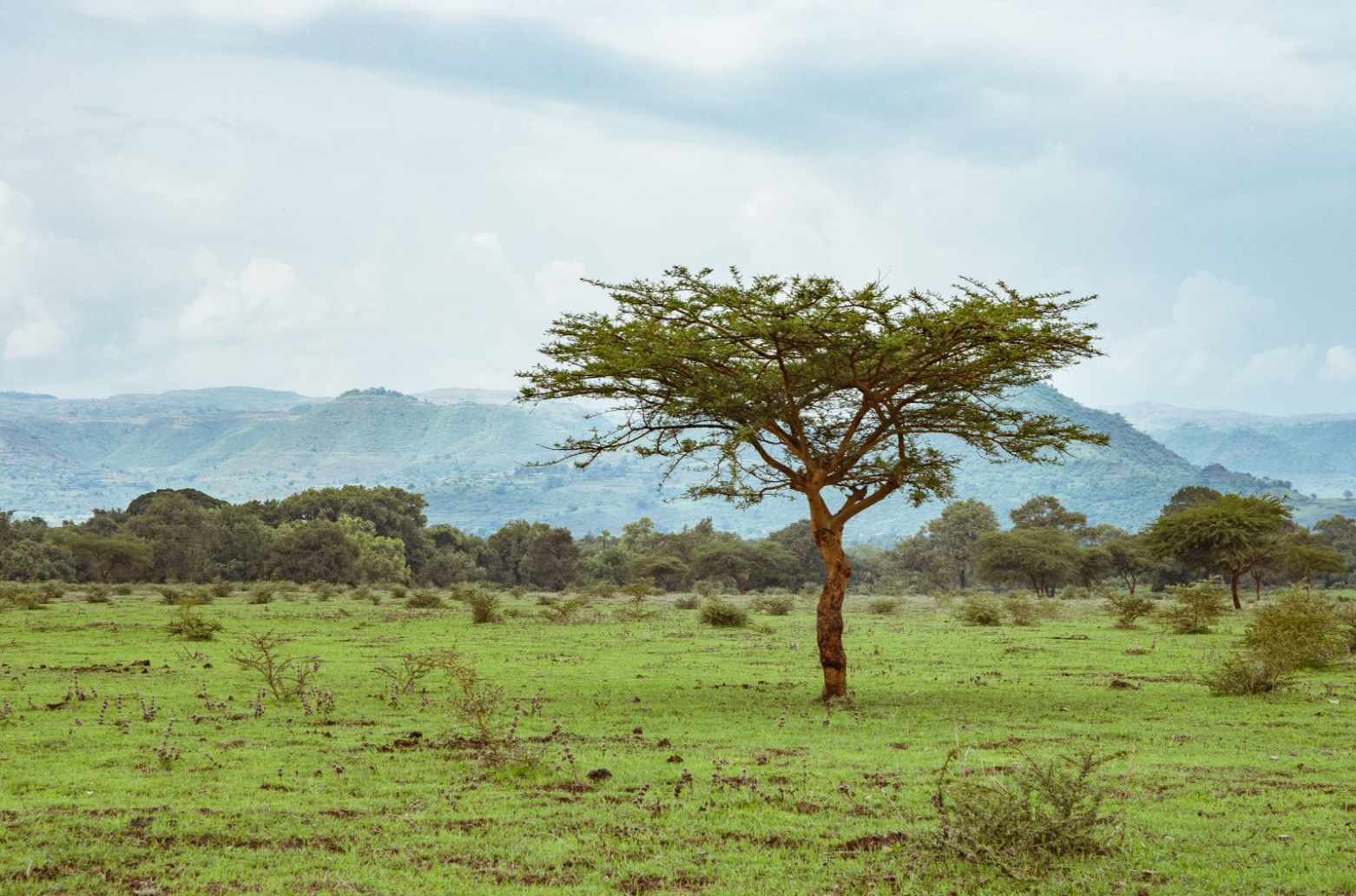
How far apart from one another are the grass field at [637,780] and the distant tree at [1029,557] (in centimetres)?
4409

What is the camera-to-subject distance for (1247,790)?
10.4 m

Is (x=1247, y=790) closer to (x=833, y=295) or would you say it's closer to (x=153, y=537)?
(x=833, y=295)

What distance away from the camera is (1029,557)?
66.1 meters

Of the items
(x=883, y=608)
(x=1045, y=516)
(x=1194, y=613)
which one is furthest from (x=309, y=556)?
(x=1045, y=516)

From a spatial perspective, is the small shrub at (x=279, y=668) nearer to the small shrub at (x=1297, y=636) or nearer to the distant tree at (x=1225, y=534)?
the small shrub at (x=1297, y=636)

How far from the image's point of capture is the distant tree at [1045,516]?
309 feet

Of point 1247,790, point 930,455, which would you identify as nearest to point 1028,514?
point 930,455

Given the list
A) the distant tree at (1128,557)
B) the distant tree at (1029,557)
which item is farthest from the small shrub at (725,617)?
the distant tree at (1128,557)

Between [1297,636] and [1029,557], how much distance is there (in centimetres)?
4603

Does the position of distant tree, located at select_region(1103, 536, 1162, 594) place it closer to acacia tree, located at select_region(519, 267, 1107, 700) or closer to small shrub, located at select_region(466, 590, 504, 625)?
small shrub, located at select_region(466, 590, 504, 625)

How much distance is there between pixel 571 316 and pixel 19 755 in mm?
10637

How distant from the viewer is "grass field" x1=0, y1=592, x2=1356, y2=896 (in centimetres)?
757

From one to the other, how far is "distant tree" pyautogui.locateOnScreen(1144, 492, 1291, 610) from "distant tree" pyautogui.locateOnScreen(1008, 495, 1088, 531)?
144 feet

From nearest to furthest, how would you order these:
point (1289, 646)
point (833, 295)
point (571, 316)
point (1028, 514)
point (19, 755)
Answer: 1. point (19, 755)
2. point (833, 295)
3. point (571, 316)
4. point (1289, 646)
5. point (1028, 514)
